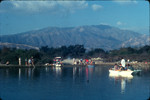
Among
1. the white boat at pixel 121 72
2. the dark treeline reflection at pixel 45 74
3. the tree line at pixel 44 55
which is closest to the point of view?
the dark treeline reflection at pixel 45 74

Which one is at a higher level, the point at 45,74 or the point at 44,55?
the point at 44,55

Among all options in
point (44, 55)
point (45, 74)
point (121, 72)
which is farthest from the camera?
point (44, 55)

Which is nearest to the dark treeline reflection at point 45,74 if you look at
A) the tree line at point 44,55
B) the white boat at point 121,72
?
the white boat at point 121,72

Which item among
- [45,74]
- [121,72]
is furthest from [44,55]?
[121,72]

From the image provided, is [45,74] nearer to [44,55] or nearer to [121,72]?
[121,72]

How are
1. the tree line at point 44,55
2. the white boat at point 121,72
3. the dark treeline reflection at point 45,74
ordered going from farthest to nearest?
1. the tree line at point 44,55
2. the white boat at point 121,72
3. the dark treeline reflection at point 45,74

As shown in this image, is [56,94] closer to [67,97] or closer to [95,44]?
[67,97]

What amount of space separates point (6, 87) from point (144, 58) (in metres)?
41.8

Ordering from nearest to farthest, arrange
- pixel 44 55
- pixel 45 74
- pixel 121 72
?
pixel 121 72 → pixel 45 74 → pixel 44 55

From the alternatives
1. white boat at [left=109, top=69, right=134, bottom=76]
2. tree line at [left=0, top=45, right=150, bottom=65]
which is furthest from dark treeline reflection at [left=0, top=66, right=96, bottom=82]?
tree line at [left=0, top=45, right=150, bottom=65]

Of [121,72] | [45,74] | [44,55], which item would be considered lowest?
[45,74]

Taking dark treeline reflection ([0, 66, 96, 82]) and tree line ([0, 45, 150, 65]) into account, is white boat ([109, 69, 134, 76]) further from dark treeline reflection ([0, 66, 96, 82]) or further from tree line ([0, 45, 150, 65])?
tree line ([0, 45, 150, 65])

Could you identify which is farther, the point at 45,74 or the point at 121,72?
the point at 45,74

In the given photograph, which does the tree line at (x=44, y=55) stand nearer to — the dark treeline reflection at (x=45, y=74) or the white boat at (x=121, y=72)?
the dark treeline reflection at (x=45, y=74)
